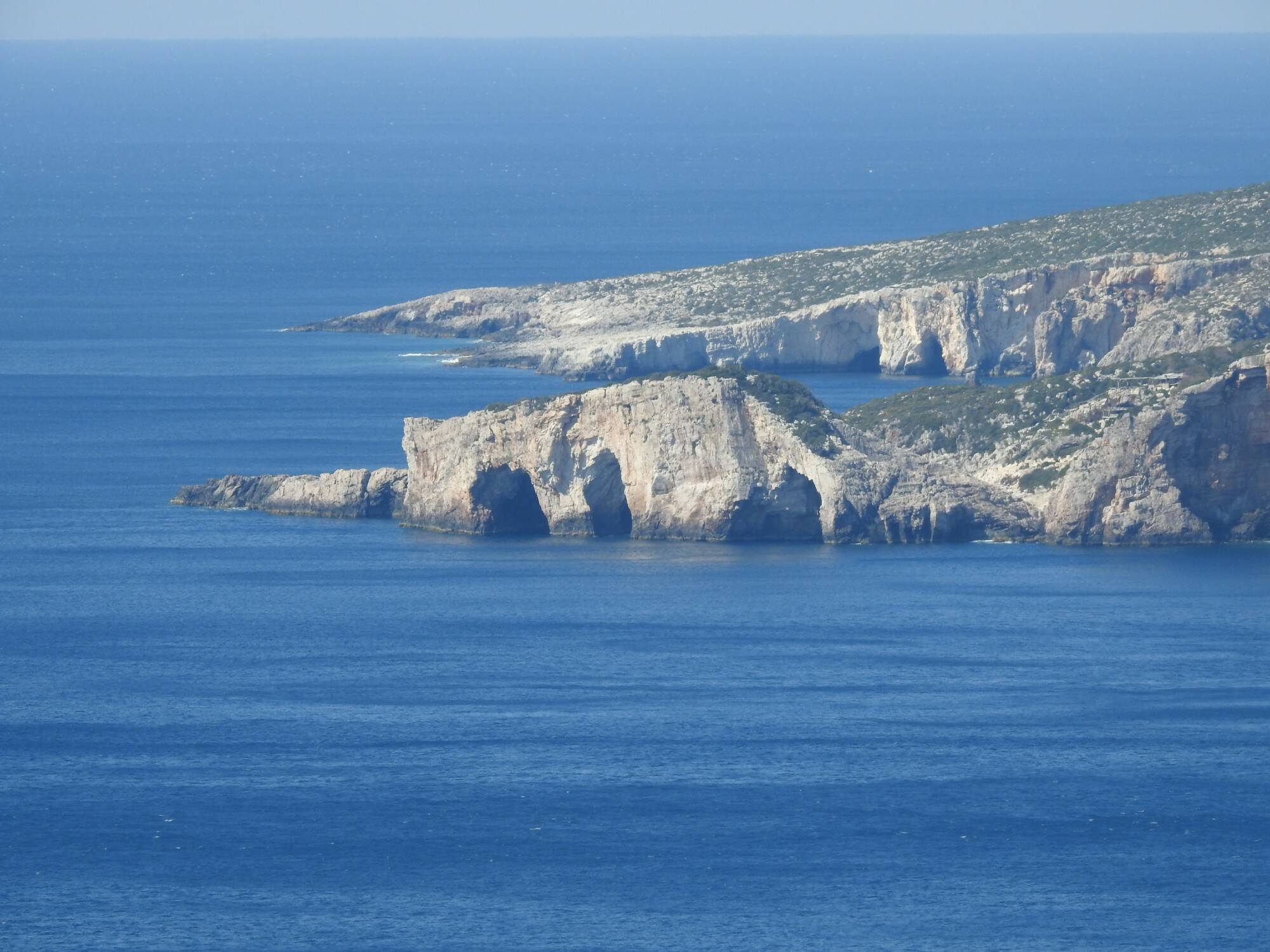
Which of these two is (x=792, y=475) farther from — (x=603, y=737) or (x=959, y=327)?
(x=959, y=327)

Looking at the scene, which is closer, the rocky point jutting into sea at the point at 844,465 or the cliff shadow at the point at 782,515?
the rocky point jutting into sea at the point at 844,465

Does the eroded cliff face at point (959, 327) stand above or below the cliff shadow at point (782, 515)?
above

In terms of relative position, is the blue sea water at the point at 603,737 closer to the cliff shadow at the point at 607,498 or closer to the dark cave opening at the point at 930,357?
the cliff shadow at the point at 607,498

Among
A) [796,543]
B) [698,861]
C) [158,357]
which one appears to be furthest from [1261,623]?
[158,357]

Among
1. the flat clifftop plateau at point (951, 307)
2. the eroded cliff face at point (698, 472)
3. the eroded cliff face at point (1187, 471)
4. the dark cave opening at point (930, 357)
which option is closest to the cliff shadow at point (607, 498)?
the eroded cliff face at point (698, 472)

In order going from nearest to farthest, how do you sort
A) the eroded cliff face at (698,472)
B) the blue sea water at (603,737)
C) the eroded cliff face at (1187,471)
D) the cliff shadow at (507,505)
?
the blue sea water at (603,737)
the eroded cliff face at (1187,471)
the eroded cliff face at (698,472)
the cliff shadow at (507,505)

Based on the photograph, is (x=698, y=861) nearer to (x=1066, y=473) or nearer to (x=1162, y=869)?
(x=1162, y=869)
